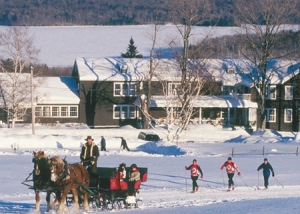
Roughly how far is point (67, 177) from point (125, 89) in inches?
2072

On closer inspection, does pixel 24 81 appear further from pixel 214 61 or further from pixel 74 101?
pixel 214 61

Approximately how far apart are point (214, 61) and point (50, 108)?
59.1 ft

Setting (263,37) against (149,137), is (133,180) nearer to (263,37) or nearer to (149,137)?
(149,137)

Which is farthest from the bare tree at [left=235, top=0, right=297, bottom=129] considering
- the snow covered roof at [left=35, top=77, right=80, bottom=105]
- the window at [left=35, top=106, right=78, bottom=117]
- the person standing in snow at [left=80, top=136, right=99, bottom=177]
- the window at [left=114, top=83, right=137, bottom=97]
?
the person standing in snow at [left=80, top=136, right=99, bottom=177]

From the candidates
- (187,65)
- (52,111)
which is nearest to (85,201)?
(187,65)

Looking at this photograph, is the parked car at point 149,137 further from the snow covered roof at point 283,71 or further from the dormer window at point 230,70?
the snow covered roof at point 283,71

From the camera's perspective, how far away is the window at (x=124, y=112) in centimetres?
7344

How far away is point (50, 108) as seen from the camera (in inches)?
2835

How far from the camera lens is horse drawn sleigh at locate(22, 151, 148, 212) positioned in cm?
2078

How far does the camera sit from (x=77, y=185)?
2145 cm

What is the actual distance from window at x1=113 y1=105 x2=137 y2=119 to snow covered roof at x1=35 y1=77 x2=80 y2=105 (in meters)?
3.98

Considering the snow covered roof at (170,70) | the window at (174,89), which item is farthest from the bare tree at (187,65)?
the snow covered roof at (170,70)

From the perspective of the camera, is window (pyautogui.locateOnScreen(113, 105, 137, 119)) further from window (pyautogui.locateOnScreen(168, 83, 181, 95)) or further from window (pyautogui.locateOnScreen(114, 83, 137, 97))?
window (pyautogui.locateOnScreen(168, 83, 181, 95))

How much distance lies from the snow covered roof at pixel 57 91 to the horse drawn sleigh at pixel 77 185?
46.8m
